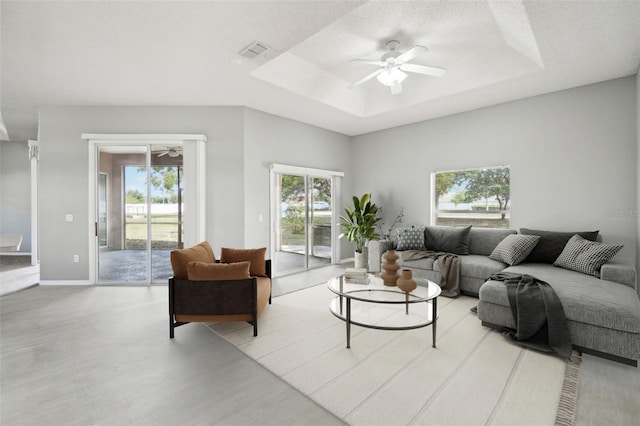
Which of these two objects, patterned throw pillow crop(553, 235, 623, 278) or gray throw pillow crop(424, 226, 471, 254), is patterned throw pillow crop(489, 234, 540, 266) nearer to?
patterned throw pillow crop(553, 235, 623, 278)

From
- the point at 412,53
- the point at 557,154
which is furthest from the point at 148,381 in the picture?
the point at 557,154

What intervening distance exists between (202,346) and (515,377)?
8.34 ft

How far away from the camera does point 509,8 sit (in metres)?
2.66

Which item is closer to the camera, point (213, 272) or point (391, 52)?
point (213, 272)

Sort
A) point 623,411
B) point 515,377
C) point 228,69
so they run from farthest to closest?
1. point 228,69
2. point 515,377
3. point 623,411

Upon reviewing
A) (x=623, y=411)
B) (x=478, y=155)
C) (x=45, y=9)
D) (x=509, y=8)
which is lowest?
(x=623, y=411)

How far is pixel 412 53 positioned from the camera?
298 centimetres

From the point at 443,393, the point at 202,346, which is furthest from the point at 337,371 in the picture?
the point at 202,346

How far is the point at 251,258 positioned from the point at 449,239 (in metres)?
3.07

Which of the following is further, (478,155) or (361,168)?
(361,168)

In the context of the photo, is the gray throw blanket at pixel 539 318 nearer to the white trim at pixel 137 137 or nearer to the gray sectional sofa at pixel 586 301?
the gray sectional sofa at pixel 586 301

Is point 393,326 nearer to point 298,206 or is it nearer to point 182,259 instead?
point 182,259

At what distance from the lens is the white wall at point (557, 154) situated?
3.73 meters

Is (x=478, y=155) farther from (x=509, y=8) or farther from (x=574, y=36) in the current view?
(x=509, y=8)
